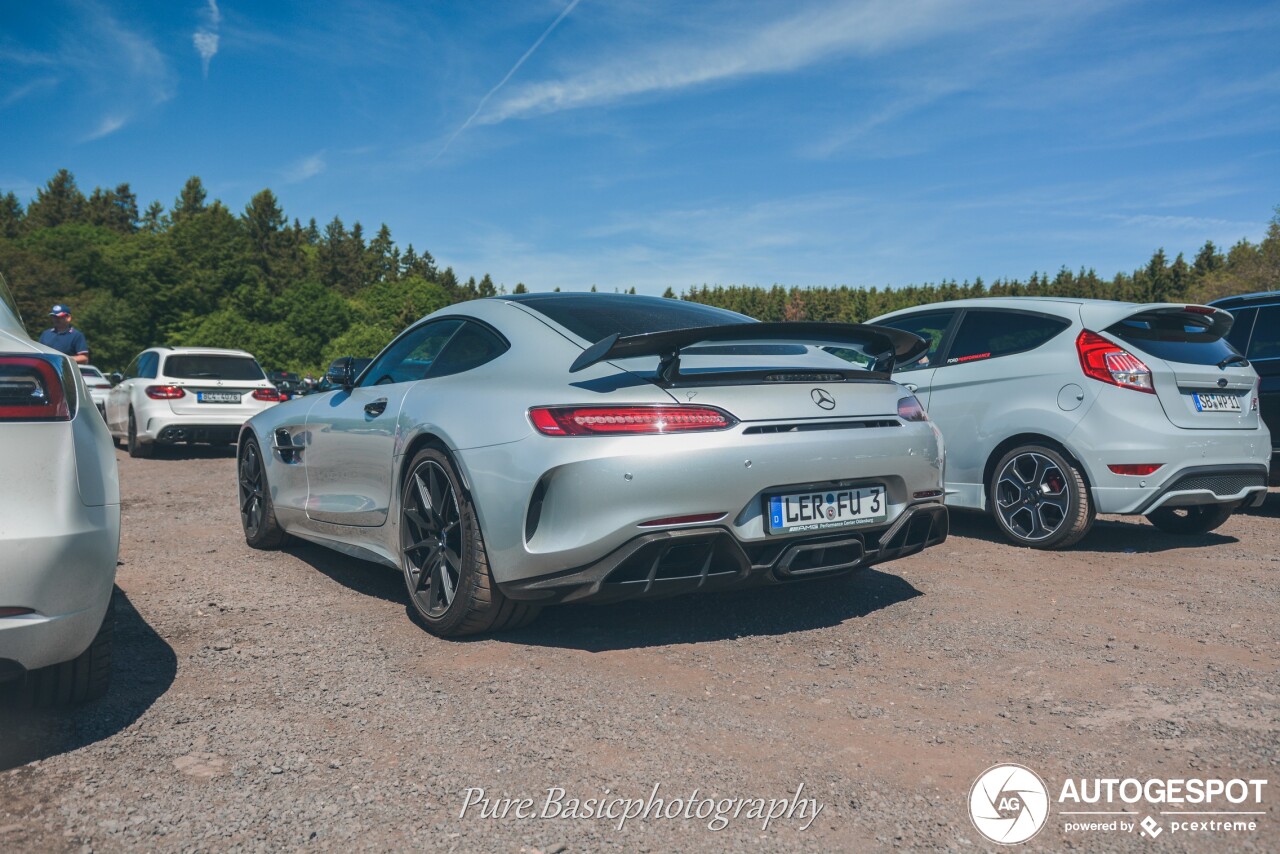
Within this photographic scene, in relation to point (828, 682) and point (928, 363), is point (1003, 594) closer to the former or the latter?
point (828, 682)

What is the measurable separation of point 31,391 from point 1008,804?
2760 millimetres

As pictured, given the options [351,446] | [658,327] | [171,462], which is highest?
[658,327]

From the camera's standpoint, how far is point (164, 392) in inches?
498

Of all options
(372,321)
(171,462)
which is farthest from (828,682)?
(372,321)

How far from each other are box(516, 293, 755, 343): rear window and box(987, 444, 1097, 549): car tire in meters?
2.50

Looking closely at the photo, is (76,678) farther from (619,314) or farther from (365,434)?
(619,314)

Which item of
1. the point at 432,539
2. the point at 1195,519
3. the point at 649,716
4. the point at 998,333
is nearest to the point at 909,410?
the point at 649,716

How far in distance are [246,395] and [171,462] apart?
137 cm

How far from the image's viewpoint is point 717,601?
171 inches

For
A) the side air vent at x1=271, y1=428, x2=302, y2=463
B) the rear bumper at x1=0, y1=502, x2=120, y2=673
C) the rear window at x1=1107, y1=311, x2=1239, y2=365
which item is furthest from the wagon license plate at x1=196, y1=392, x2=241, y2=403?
the rear window at x1=1107, y1=311, x2=1239, y2=365

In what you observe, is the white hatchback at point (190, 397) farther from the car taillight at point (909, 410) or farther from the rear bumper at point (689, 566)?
the car taillight at point (909, 410)

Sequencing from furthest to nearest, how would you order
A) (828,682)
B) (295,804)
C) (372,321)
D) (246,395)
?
(372,321), (246,395), (828,682), (295,804)

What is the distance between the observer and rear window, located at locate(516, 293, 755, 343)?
382 cm

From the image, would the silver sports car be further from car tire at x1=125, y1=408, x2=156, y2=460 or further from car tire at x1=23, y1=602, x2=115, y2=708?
car tire at x1=125, y1=408, x2=156, y2=460
